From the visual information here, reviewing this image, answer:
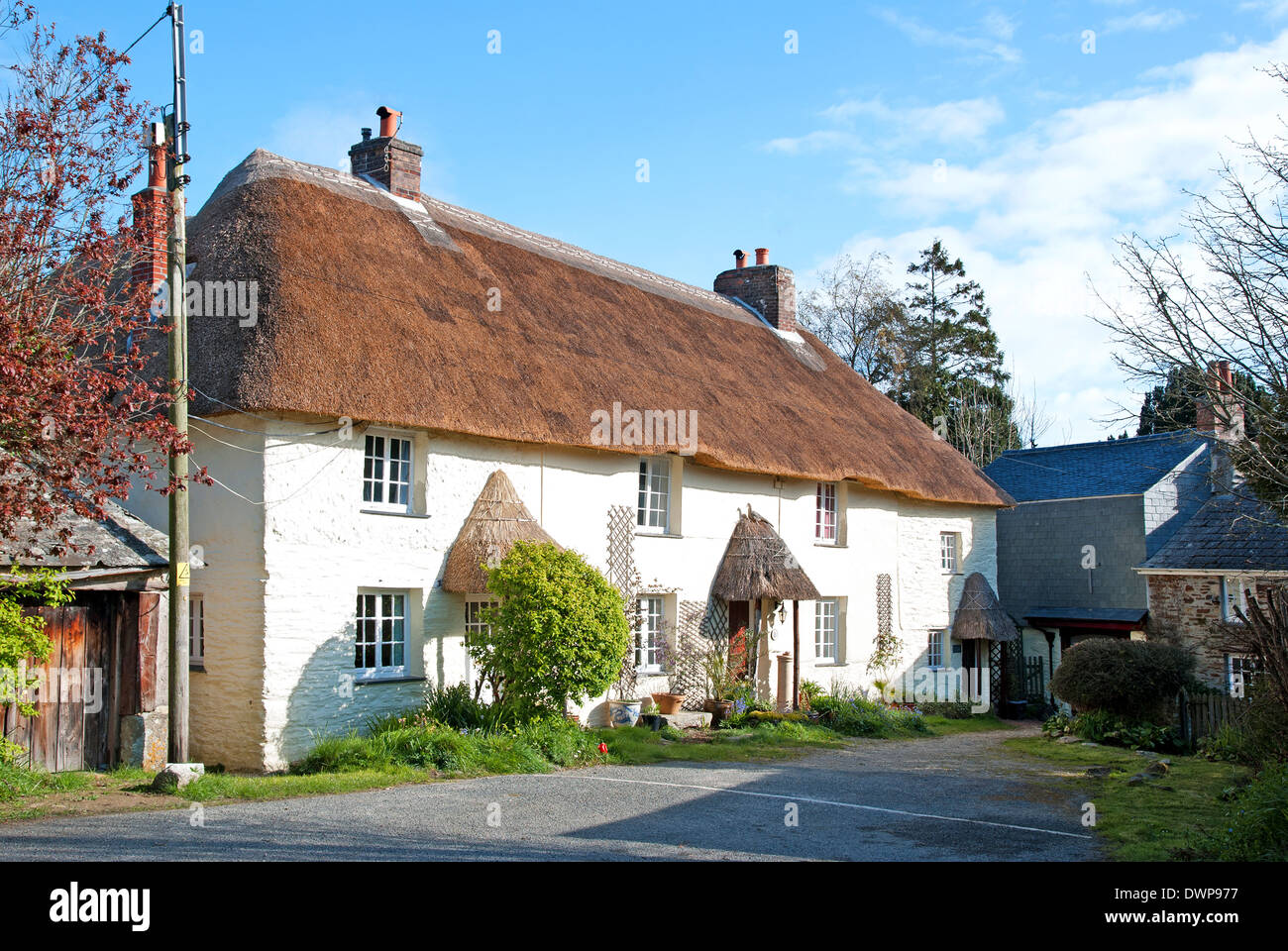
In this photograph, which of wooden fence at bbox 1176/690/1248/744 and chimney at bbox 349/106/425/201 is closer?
wooden fence at bbox 1176/690/1248/744

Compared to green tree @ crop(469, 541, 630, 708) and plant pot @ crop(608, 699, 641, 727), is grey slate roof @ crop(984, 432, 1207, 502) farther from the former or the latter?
green tree @ crop(469, 541, 630, 708)

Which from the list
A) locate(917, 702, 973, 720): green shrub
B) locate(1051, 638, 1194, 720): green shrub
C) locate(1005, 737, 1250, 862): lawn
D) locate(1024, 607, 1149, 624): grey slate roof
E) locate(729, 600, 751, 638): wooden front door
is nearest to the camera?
locate(1005, 737, 1250, 862): lawn

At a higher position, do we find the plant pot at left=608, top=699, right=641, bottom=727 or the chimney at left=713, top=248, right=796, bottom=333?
the chimney at left=713, top=248, right=796, bottom=333

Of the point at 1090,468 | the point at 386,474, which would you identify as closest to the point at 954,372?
the point at 1090,468

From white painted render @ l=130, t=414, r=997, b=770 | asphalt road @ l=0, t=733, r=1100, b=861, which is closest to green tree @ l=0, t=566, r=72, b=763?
asphalt road @ l=0, t=733, r=1100, b=861

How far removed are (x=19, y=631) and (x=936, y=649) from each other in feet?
62.0

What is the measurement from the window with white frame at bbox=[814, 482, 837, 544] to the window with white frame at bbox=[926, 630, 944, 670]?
444 cm

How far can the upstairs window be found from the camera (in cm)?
2103

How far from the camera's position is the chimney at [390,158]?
58.4 ft

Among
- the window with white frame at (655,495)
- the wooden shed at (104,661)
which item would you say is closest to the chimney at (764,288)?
the window with white frame at (655,495)

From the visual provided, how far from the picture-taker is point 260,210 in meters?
14.7

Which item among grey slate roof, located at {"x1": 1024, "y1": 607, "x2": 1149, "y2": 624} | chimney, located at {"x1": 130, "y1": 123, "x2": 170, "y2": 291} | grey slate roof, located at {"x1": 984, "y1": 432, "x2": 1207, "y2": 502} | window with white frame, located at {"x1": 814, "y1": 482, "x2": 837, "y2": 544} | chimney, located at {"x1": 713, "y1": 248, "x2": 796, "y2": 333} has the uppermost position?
chimney, located at {"x1": 713, "y1": 248, "x2": 796, "y2": 333}

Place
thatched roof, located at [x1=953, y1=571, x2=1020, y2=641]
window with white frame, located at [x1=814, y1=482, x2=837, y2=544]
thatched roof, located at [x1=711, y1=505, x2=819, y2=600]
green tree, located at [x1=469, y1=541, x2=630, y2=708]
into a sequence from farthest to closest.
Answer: thatched roof, located at [x1=953, y1=571, x2=1020, y2=641]
window with white frame, located at [x1=814, y1=482, x2=837, y2=544]
thatched roof, located at [x1=711, y1=505, x2=819, y2=600]
green tree, located at [x1=469, y1=541, x2=630, y2=708]

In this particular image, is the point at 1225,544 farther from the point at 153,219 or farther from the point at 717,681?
the point at 153,219
